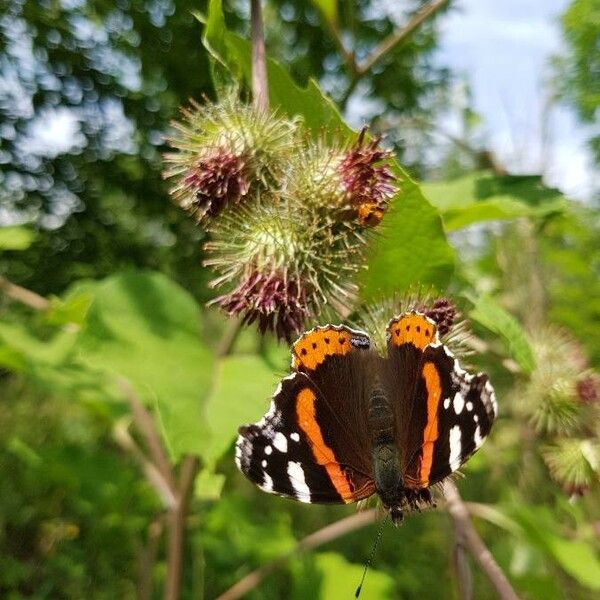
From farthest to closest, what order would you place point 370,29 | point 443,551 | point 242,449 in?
point 443,551
point 370,29
point 242,449

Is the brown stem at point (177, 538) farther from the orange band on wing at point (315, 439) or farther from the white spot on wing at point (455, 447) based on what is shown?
the white spot on wing at point (455, 447)

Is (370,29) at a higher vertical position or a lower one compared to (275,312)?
higher

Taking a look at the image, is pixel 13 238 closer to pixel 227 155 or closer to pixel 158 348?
pixel 158 348

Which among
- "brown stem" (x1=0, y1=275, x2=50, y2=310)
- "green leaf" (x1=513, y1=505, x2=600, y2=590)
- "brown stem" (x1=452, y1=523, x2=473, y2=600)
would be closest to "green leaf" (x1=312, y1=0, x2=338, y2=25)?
"brown stem" (x1=0, y1=275, x2=50, y2=310)

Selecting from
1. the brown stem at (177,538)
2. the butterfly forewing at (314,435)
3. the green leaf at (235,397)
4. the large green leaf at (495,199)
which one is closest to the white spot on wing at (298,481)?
the butterfly forewing at (314,435)

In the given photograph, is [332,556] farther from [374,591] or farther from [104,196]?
[104,196]

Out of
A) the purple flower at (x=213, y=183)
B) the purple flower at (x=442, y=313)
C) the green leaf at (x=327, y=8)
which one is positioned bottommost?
the purple flower at (x=442, y=313)

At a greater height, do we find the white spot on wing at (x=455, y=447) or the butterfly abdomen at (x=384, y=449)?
the white spot on wing at (x=455, y=447)

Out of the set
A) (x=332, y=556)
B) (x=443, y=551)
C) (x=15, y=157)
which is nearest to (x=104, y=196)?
(x=15, y=157)
